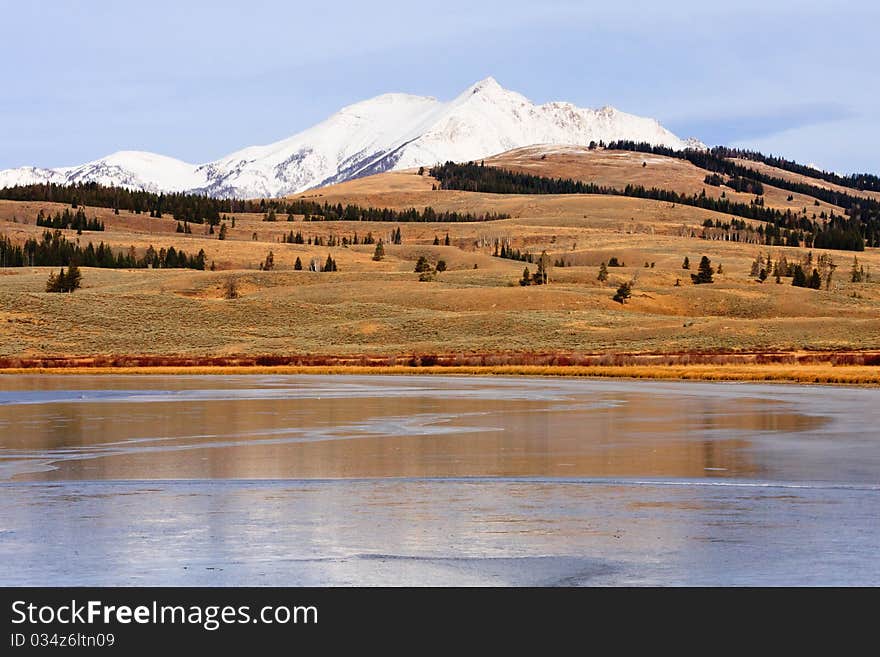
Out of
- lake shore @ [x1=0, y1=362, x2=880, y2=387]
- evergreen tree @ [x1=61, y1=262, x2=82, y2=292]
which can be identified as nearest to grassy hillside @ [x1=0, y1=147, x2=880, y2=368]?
evergreen tree @ [x1=61, y1=262, x2=82, y2=292]

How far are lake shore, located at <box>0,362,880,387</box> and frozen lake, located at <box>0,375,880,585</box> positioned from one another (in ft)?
60.9

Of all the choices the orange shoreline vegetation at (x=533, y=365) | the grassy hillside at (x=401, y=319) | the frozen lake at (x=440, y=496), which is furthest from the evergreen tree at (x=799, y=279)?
the frozen lake at (x=440, y=496)

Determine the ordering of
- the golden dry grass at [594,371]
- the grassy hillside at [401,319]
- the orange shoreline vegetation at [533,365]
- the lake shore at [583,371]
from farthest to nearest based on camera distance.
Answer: the grassy hillside at [401,319], the orange shoreline vegetation at [533,365], the lake shore at [583,371], the golden dry grass at [594,371]

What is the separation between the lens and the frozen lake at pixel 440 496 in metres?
12.1

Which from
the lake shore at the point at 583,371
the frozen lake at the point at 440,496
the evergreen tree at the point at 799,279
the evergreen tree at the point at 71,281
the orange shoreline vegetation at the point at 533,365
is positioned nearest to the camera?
the frozen lake at the point at 440,496

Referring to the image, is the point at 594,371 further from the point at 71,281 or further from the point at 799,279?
the point at 799,279

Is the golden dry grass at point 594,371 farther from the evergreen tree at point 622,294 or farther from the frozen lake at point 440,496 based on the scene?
the evergreen tree at point 622,294

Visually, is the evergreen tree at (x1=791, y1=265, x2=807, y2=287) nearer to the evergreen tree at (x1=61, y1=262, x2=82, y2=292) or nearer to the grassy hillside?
the grassy hillside

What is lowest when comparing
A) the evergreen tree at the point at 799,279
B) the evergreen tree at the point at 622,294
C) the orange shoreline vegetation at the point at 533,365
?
the orange shoreline vegetation at the point at 533,365

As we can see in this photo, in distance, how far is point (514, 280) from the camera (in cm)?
18112

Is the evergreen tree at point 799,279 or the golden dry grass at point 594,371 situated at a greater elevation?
the evergreen tree at point 799,279
